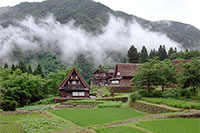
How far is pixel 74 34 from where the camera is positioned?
137750 mm

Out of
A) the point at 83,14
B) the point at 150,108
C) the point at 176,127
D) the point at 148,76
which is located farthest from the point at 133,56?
the point at 83,14

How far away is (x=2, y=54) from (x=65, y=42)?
134 feet

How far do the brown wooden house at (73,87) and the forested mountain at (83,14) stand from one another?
10887 cm

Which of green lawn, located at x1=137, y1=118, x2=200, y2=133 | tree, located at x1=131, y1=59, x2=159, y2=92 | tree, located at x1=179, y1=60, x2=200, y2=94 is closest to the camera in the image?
green lawn, located at x1=137, y1=118, x2=200, y2=133

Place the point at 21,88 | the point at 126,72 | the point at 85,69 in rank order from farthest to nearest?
the point at 85,69 < the point at 126,72 < the point at 21,88

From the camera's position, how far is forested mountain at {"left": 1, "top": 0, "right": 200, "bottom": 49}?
150125mm

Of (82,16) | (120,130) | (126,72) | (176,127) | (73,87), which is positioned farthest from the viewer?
(82,16)

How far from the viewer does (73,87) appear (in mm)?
39156

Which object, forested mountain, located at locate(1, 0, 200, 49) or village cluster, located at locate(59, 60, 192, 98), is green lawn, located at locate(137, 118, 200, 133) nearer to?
village cluster, located at locate(59, 60, 192, 98)

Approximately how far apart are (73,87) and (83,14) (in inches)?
5046

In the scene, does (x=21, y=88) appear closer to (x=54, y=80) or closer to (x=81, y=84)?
(x=54, y=80)

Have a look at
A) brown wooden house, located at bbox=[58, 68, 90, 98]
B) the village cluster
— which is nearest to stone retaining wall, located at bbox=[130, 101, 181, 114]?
the village cluster

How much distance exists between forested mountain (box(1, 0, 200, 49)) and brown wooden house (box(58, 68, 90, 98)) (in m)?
109

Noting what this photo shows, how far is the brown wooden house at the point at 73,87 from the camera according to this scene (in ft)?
127
